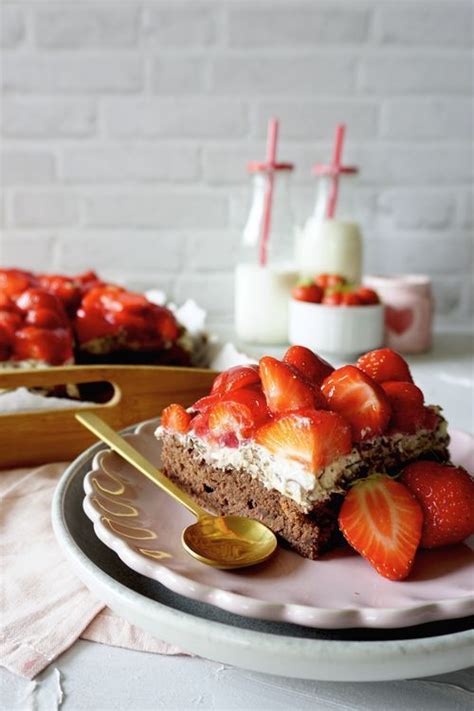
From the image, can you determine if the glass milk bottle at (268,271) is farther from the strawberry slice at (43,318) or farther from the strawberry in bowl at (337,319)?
the strawberry slice at (43,318)

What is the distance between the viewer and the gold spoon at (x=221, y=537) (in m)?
0.69

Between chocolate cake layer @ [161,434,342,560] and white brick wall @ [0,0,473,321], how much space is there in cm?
129

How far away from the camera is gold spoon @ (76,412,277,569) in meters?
0.69

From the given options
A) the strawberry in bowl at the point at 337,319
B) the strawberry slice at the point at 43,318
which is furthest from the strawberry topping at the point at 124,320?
the strawberry in bowl at the point at 337,319

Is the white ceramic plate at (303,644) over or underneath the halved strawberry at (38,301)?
underneath

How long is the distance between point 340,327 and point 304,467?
0.99 metres

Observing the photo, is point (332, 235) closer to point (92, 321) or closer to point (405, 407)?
point (92, 321)

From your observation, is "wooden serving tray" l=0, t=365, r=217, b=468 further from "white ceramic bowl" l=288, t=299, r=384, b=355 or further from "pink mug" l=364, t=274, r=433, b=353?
"pink mug" l=364, t=274, r=433, b=353

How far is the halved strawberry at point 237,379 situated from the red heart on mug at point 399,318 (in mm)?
1035

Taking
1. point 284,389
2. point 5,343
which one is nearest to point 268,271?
point 5,343

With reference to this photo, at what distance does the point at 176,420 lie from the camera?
2.83 ft

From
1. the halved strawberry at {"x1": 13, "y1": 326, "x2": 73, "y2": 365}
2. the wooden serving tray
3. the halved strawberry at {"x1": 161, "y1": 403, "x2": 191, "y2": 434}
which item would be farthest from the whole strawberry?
the halved strawberry at {"x1": 13, "y1": 326, "x2": 73, "y2": 365}

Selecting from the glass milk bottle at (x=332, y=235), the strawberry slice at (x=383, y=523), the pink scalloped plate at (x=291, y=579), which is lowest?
the pink scalloped plate at (x=291, y=579)

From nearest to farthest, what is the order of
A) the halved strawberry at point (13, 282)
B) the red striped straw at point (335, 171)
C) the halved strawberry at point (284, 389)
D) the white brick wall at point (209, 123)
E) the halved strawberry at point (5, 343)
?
the halved strawberry at point (284, 389)
the halved strawberry at point (5, 343)
the halved strawberry at point (13, 282)
the red striped straw at point (335, 171)
the white brick wall at point (209, 123)
